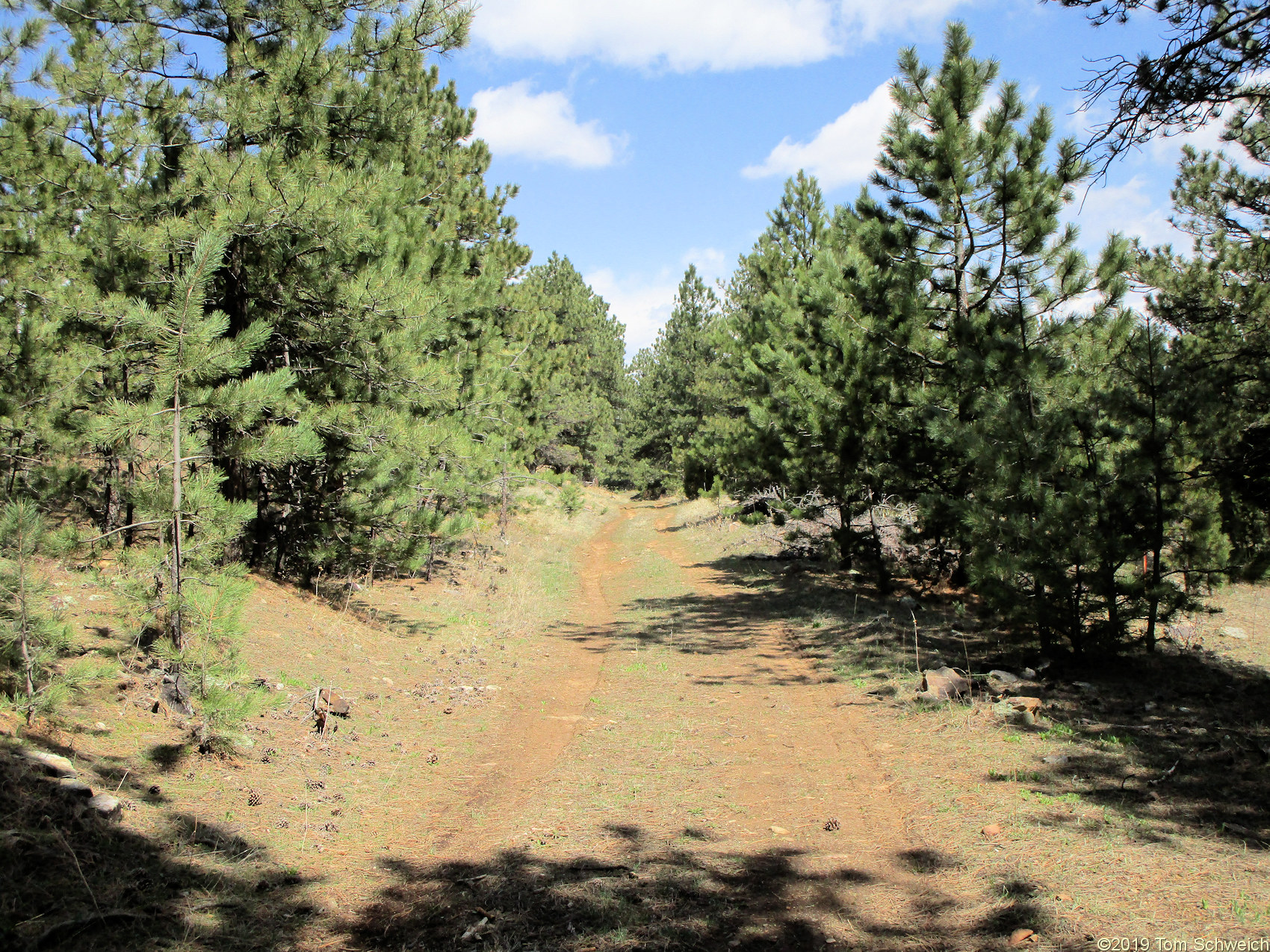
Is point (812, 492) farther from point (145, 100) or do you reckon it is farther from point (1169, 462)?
point (145, 100)

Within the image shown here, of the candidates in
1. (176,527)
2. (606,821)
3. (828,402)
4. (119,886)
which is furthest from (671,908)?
(828,402)

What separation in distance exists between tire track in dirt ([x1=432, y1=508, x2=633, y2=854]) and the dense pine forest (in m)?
1.79

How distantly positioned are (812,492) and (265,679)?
13197mm

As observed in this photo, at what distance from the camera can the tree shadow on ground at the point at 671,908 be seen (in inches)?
141

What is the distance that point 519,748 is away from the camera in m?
6.60

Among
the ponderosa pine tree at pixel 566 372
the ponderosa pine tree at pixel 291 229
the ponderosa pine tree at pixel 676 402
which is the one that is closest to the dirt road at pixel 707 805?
the ponderosa pine tree at pixel 291 229

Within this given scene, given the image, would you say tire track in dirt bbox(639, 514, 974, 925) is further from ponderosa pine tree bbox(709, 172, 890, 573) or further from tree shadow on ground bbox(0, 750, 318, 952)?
ponderosa pine tree bbox(709, 172, 890, 573)

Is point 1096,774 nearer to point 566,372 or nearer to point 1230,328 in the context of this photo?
point 1230,328

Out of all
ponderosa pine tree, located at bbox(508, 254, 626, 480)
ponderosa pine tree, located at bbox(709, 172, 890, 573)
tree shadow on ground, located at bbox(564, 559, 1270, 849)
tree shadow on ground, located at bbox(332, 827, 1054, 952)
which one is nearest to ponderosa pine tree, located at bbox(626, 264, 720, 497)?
ponderosa pine tree, located at bbox(508, 254, 626, 480)

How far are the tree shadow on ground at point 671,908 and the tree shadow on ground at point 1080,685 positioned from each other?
1476 millimetres

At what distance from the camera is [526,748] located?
6621 mm

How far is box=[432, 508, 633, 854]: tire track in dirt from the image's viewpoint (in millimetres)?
4941

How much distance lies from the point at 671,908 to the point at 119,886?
257 cm

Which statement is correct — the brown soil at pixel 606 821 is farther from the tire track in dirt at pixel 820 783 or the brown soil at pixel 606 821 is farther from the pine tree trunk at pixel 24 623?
the pine tree trunk at pixel 24 623
